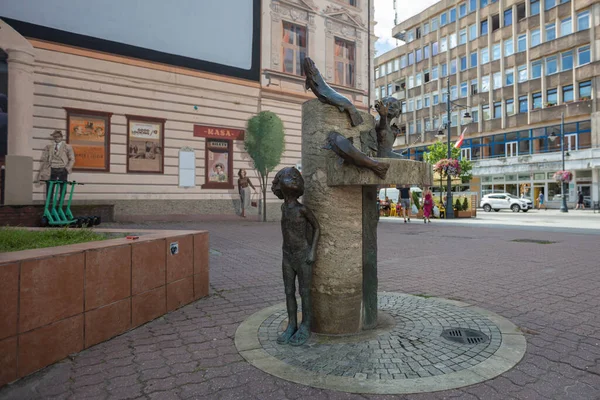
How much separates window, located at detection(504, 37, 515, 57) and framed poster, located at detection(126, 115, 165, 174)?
39.0 metres

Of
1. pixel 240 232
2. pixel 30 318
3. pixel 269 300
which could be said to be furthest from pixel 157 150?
pixel 30 318

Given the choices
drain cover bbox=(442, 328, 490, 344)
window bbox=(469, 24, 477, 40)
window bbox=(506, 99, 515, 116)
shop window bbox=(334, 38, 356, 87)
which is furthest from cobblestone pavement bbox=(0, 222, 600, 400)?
window bbox=(469, 24, 477, 40)

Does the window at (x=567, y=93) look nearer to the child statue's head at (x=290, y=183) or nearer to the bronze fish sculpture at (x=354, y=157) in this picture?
the bronze fish sculpture at (x=354, y=157)

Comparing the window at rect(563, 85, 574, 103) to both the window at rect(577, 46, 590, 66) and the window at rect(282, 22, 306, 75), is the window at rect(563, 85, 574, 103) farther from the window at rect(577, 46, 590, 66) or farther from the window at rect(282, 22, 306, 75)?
the window at rect(282, 22, 306, 75)

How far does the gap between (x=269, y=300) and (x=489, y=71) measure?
45634mm

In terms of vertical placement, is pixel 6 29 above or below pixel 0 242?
above

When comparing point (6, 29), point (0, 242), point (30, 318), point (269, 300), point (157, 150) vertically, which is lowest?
point (269, 300)

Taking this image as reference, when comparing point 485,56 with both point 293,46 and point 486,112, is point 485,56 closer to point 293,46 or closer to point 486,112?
point 486,112

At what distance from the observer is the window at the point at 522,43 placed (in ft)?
127

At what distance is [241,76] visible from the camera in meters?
17.8

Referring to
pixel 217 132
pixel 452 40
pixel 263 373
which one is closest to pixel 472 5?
pixel 452 40

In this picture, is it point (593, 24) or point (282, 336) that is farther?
point (593, 24)

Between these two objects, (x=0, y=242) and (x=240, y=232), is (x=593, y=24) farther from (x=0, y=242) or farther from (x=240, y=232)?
(x=0, y=242)

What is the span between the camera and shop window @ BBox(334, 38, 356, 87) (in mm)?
21141
